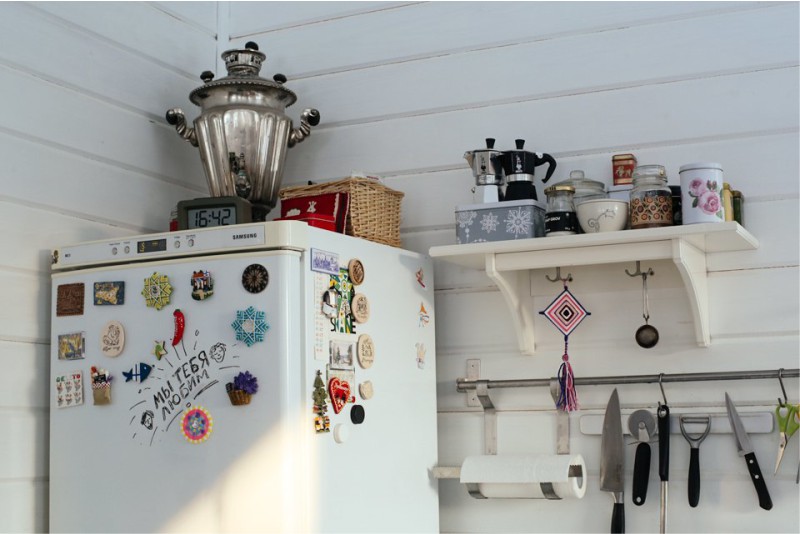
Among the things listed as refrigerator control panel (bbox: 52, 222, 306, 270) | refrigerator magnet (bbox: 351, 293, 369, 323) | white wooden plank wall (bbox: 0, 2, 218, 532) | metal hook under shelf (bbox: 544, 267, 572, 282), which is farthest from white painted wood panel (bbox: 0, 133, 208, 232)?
metal hook under shelf (bbox: 544, 267, 572, 282)

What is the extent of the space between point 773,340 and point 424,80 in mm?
1022

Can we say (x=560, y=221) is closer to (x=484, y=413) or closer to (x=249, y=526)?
(x=484, y=413)

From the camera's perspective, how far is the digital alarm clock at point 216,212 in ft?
6.73

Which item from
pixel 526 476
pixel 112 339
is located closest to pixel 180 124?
pixel 112 339

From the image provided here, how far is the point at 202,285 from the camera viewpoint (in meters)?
1.92

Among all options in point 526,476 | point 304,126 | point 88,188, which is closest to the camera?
point 526,476

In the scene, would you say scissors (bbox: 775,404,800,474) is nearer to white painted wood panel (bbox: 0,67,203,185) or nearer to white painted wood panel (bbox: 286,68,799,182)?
white painted wood panel (bbox: 286,68,799,182)

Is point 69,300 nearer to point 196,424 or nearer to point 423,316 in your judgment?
point 196,424

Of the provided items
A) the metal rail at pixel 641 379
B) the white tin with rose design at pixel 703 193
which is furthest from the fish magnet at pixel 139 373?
the white tin with rose design at pixel 703 193

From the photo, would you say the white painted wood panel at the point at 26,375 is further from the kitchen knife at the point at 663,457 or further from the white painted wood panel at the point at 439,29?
the kitchen knife at the point at 663,457

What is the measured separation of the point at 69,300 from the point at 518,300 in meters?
0.96

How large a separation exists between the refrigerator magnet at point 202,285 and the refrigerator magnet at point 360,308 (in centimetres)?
29

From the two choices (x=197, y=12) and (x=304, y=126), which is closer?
(x=304, y=126)

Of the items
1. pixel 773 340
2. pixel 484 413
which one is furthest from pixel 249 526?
pixel 773 340
